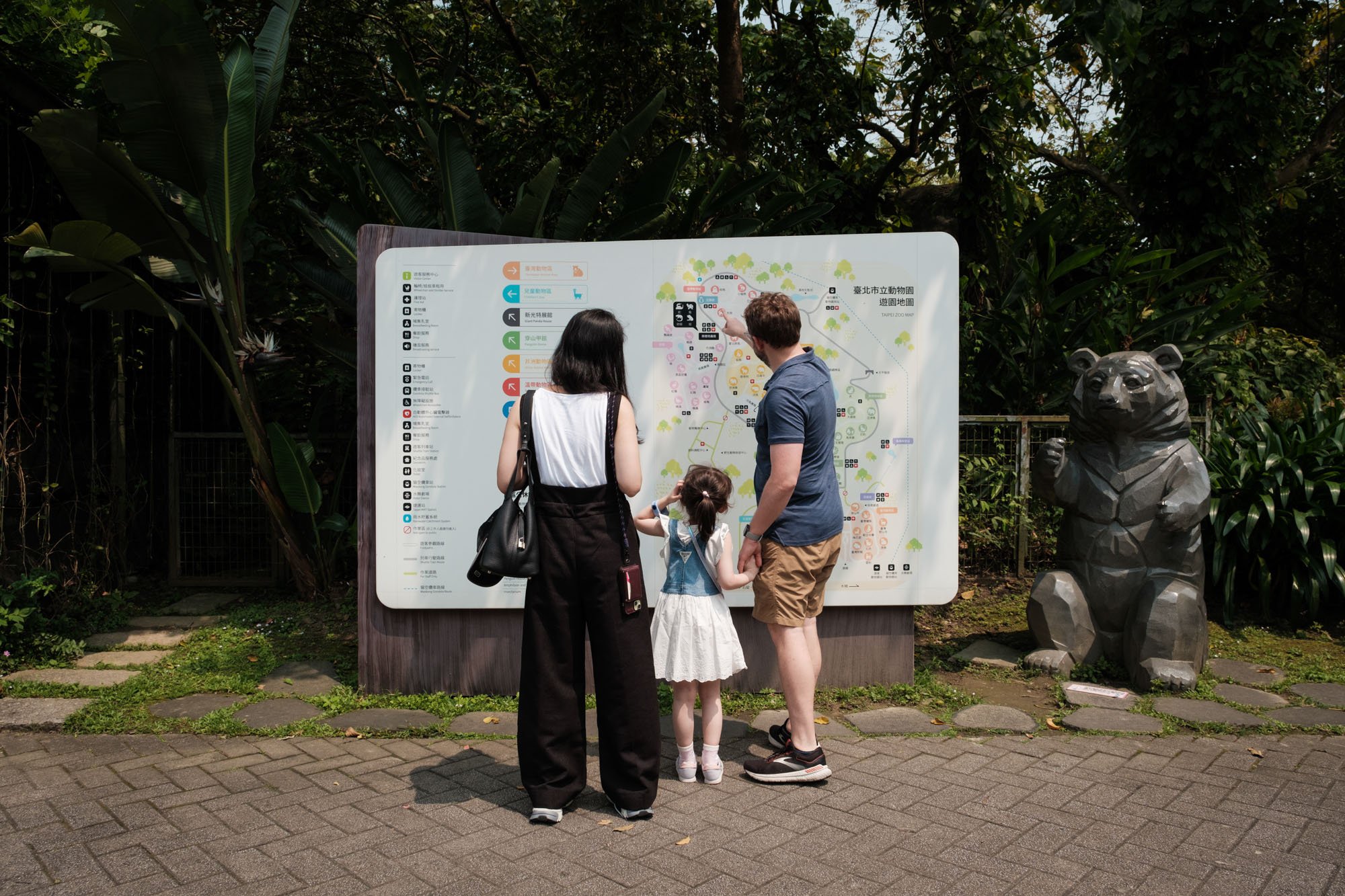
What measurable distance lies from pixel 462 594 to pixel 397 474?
2.23 feet

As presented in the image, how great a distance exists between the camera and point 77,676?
5172mm

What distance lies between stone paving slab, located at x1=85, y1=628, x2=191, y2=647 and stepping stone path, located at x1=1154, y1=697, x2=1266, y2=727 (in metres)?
5.64

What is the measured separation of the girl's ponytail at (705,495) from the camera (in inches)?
141

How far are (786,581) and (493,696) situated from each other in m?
1.92

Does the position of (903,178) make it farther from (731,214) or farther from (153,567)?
(153,567)

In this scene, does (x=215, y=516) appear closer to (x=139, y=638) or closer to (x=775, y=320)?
(x=139, y=638)

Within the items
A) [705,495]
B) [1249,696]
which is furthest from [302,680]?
[1249,696]

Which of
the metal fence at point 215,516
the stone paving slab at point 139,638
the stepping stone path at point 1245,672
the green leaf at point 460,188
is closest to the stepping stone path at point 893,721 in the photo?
the stepping stone path at point 1245,672

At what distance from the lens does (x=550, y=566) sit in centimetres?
343

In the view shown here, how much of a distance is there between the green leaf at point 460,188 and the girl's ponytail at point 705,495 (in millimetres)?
3530

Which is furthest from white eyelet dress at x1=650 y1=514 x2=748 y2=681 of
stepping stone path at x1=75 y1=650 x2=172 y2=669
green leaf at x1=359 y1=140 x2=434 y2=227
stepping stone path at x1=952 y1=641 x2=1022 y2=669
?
green leaf at x1=359 y1=140 x2=434 y2=227

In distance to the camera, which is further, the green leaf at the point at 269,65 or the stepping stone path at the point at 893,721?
the green leaf at the point at 269,65

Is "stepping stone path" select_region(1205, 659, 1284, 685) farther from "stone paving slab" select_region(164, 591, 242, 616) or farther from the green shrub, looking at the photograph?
"stone paving slab" select_region(164, 591, 242, 616)

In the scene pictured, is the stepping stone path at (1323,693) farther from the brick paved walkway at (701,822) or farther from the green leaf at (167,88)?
the green leaf at (167,88)
